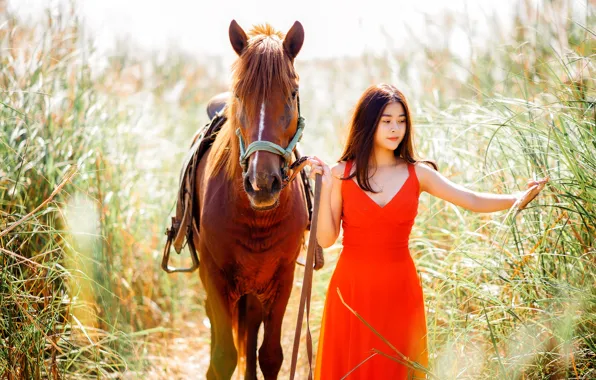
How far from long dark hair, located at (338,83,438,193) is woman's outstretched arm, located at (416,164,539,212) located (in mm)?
96

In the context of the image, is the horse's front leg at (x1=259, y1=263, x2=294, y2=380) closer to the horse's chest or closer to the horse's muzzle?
the horse's chest

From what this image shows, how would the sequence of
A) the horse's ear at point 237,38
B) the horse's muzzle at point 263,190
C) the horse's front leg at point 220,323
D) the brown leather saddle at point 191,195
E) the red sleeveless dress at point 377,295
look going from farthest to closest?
the brown leather saddle at point 191,195
the horse's front leg at point 220,323
the horse's ear at point 237,38
the red sleeveless dress at point 377,295
the horse's muzzle at point 263,190

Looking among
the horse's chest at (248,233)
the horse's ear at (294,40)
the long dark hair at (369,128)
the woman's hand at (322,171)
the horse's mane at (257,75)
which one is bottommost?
the horse's chest at (248,233)

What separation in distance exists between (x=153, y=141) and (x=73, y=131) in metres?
2.24

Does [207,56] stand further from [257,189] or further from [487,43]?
[257,189]

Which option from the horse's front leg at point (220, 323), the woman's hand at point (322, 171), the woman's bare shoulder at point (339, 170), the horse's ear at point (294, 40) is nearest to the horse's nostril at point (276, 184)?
the woman's hand at point (322, 171)

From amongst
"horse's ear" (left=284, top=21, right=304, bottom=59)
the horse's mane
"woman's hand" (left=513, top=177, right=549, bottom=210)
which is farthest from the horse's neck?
"woman's hand" (left=513, top=177, right=549, bottom=210)

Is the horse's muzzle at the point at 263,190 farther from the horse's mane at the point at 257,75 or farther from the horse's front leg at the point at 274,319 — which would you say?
the horse's front leg at the point at 274,319

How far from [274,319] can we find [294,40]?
5.31ft

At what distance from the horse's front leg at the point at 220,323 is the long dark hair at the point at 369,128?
1.09 metres

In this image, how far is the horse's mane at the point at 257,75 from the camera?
9.14 ft

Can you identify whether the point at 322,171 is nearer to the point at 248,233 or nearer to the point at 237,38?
the point at 248,233

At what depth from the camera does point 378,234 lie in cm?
273

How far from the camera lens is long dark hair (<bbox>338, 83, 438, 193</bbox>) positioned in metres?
2.75
